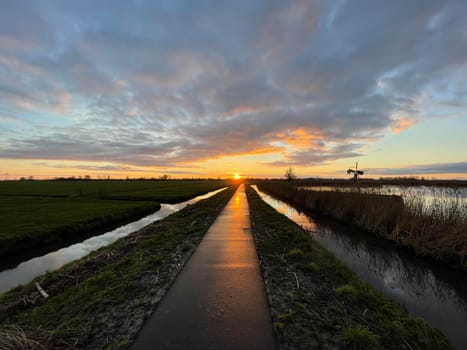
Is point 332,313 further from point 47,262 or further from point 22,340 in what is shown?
point 47,262

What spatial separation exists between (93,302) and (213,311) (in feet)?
8.21

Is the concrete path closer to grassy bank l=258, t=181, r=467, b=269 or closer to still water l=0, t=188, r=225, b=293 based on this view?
still water l=0, t=188, r=225, b=293

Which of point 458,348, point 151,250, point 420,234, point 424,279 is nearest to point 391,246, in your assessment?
point 420,234

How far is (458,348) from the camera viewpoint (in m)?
3.77

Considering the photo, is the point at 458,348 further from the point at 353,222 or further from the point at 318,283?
the point at 353,222

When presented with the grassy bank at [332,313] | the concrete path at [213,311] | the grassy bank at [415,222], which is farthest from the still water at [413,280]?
the concrete path at [213,311]

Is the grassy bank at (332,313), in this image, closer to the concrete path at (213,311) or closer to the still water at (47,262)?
the concrete path at (213,311)

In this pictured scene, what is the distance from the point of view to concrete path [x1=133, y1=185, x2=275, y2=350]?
123 inches

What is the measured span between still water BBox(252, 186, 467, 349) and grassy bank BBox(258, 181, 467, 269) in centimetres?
55

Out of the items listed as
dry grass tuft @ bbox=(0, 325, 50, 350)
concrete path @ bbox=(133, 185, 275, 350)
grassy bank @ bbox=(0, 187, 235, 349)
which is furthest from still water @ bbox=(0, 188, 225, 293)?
concrete path @ bbox=(133, 185, 275, 350)

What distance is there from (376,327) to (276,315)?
5.49ft

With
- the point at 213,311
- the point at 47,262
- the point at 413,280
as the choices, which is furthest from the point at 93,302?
the point at 413,280

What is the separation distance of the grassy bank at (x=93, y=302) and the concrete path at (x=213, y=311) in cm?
33

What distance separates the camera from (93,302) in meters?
4.31
